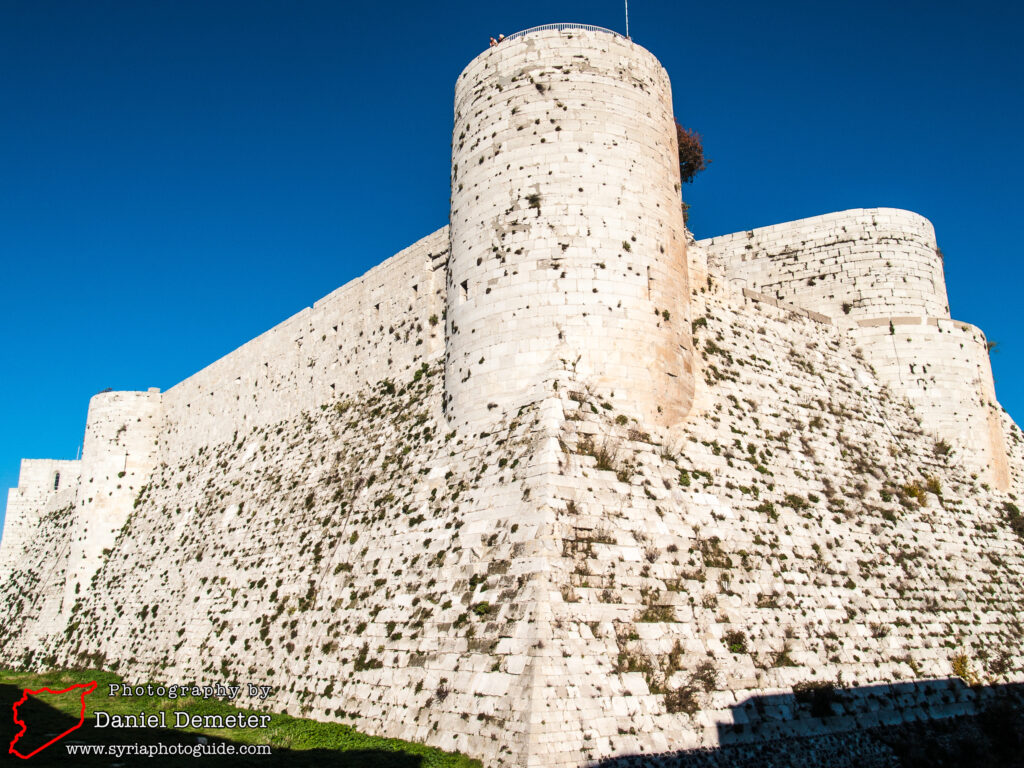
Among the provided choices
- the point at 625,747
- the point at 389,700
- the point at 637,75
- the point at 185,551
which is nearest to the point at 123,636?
the point at 185,551

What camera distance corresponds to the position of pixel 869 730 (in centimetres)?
1211

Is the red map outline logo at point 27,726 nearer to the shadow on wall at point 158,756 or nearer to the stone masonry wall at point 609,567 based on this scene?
the shadow on wall at point 158,756

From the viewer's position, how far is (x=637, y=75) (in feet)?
52.9

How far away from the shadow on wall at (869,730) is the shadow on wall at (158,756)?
2.96 meters

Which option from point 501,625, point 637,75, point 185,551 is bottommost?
point 501,625

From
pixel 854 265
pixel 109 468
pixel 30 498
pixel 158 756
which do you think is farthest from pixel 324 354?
pixel 30 498

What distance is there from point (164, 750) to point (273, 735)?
152 centimetres

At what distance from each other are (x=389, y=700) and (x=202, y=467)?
1806 centimetres

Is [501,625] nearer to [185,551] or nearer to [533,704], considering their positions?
[533,704]

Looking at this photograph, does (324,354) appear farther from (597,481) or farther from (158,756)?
(158,756)

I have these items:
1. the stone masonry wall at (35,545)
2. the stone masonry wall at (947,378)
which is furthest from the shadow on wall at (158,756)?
the stone masonry wall at (947,378)

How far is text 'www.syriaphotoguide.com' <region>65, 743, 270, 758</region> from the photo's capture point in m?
11.3

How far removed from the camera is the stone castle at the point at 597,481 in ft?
36.4

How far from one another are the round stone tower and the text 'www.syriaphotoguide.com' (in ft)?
20.1
